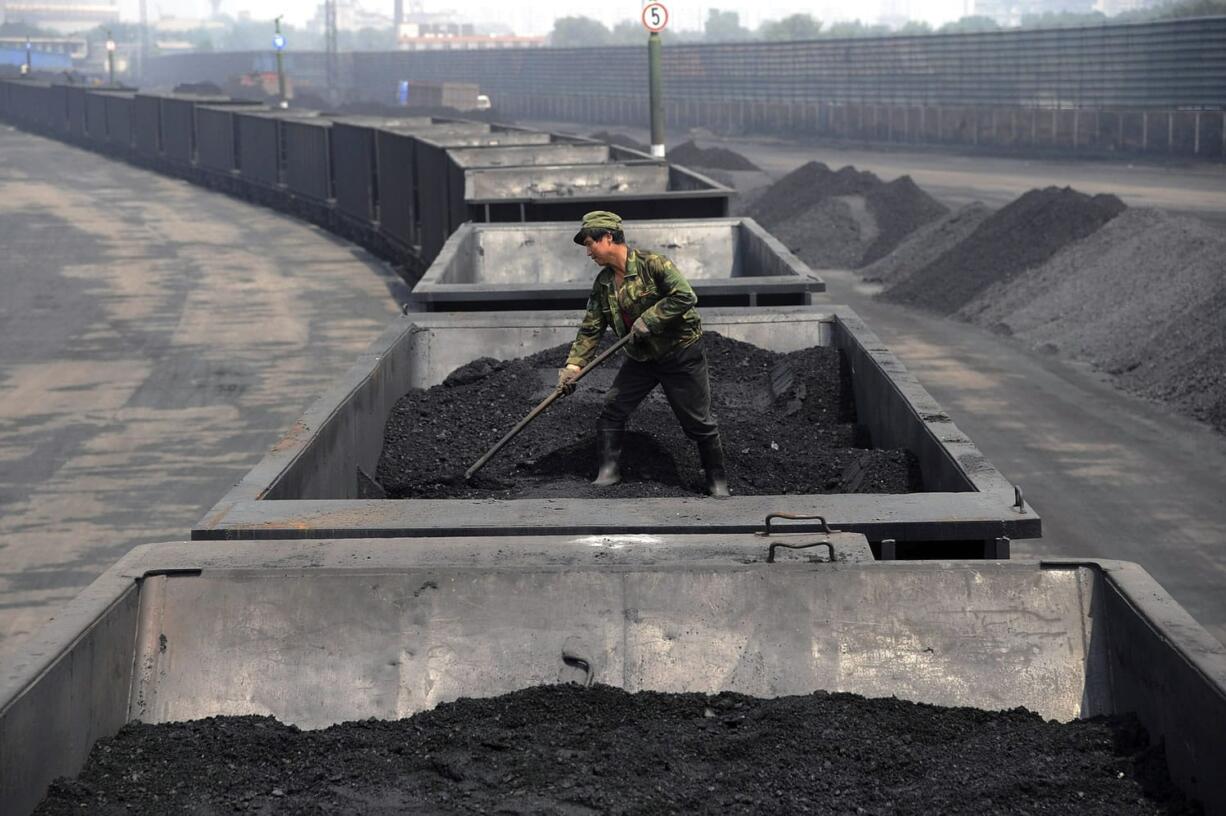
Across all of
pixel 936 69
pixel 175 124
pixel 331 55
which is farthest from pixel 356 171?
pixel 331 55

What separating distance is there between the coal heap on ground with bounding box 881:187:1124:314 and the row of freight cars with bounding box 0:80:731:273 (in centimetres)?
475

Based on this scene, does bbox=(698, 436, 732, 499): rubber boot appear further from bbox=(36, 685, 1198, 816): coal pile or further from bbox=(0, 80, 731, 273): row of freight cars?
bbox=(0, 80, 731, 273): row of freight cars

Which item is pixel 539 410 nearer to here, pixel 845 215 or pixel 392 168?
pixel 392 168

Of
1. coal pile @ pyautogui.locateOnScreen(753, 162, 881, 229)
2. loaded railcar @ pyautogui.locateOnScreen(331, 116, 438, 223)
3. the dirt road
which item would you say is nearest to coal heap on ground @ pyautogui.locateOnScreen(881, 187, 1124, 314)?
coal pile @ pyautogui.locateOnScreen(753, 162, 881, 229)

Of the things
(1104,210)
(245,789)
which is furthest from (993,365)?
(245,789)

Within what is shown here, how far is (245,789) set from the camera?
471 centimetres

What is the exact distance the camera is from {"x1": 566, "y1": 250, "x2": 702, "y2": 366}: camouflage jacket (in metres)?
7.77

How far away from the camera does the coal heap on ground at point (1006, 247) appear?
76.4 feet

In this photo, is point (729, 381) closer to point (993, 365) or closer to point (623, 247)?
point (623, 247)

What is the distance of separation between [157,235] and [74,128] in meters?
28.3

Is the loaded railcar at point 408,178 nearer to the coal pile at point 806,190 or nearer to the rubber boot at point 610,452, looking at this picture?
the coal pile at point 806,190

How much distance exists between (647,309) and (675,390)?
417 millimetres

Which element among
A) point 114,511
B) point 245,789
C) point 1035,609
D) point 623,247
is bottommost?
point 114,511

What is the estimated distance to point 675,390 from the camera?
7.96 metres
